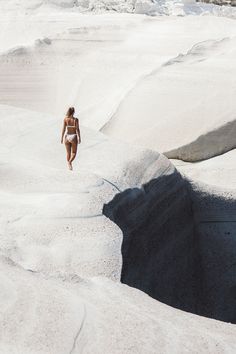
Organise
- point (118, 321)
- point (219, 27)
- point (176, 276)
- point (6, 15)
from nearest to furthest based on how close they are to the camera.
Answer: point (118, 321)
point (176, 276)
point (219, 27)
point (6, 15)

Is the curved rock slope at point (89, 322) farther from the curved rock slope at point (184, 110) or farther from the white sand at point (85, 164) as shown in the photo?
the curved rock slope at point (184, 110)

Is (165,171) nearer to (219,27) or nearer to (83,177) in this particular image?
(83,177)

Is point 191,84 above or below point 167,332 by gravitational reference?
below

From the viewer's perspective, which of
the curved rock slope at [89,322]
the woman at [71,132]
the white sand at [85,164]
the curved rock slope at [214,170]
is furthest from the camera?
the curved rock slope at [214,170]

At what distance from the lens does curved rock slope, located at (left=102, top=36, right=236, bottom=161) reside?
1005 cm

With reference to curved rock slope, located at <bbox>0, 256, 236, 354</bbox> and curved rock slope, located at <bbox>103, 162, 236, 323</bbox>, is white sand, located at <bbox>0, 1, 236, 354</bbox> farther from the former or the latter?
curved rock slope, located at <bbox>103, 162, 236, 323</bbox>

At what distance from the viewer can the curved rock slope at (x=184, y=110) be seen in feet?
33.0

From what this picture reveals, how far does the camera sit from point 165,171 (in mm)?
7133

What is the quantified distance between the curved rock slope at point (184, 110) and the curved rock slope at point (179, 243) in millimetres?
2386

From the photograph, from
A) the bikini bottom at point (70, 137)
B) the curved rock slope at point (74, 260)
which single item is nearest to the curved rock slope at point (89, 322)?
the curved rock slope at point (74, 260)

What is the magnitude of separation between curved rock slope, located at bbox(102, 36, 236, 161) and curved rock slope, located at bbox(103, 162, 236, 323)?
2.39 metres

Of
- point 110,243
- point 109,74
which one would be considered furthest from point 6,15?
point 110,243

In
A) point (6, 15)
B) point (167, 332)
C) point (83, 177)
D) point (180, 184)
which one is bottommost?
point (6, 15)

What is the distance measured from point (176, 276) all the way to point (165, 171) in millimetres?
838
